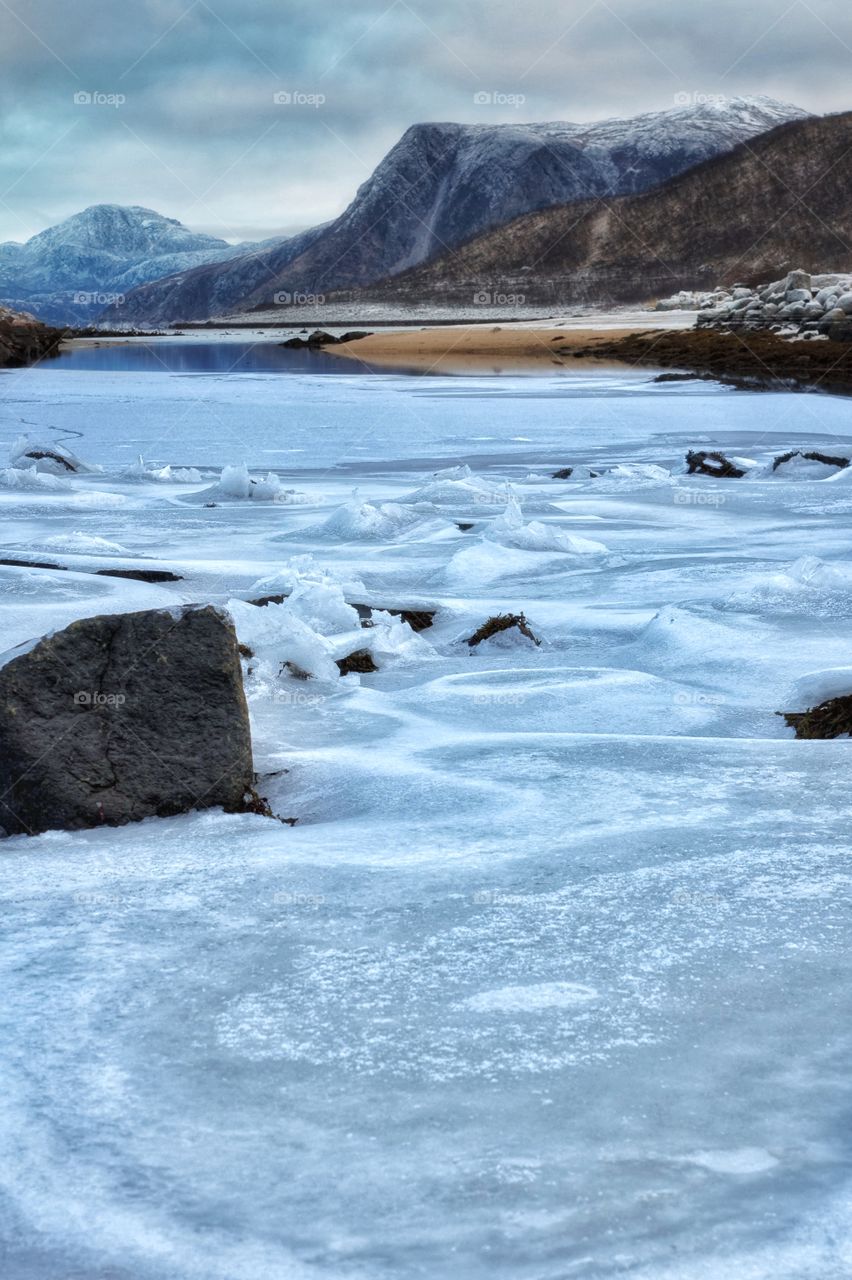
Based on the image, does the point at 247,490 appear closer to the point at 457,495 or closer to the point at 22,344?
the point at 457,495

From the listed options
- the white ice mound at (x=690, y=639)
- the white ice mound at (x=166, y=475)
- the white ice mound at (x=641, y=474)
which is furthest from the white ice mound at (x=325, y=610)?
the white ice mound at (x=166, y=475)

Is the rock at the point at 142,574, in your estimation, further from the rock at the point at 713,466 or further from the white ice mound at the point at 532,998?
the rock at the point at 713,466

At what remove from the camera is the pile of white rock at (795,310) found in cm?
3753

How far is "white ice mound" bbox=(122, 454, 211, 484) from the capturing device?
536 inches

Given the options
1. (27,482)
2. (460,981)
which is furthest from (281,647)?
(27,482)

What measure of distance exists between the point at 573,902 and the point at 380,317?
105m

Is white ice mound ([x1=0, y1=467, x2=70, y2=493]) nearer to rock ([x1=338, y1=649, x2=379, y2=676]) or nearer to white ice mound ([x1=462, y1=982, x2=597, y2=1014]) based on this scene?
rock ([x1=338, y1=649, x2=379, y2=676])

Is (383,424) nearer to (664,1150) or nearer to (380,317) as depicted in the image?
(664,1150)

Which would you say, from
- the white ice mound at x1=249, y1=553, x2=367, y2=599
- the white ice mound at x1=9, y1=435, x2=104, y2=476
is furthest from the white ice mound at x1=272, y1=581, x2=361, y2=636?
the white ice mound at x1=9, y1=435, x2=104, y2=476

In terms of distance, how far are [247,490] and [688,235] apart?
112 meters

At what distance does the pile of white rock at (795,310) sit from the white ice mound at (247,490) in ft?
88.5

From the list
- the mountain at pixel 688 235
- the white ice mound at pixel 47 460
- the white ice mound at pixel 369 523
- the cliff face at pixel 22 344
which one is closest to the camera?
the white ice mound at pixel 369 523

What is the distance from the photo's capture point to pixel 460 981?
2.47m

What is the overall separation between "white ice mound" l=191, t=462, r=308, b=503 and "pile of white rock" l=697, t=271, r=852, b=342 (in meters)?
27.0
